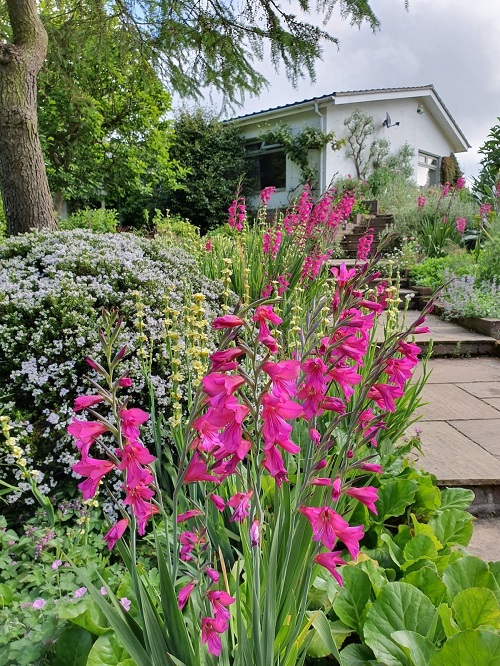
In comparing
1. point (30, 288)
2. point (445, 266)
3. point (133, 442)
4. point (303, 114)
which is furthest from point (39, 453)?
point (303, 114)

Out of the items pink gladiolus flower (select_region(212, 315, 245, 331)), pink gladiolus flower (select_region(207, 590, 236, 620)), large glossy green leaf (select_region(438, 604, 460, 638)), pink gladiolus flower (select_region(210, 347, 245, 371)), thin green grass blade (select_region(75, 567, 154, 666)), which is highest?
pink gladiolus flower (select_region(212, 315, 245, 331))

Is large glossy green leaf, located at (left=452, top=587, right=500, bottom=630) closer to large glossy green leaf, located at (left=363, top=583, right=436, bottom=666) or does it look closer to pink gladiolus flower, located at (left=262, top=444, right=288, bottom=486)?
large glossy green leaf, located at (left=363, top=583, right=436, bottom=666)

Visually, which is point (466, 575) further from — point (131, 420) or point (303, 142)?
point (303, 142)

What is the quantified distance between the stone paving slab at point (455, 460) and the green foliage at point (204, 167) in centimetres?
1357

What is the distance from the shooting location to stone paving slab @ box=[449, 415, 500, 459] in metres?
2.54

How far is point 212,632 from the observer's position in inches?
31.6

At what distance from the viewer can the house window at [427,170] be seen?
1733cm

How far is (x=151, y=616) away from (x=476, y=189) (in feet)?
54.0

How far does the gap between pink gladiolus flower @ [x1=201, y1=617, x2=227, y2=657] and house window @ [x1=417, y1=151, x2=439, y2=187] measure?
18304 mm

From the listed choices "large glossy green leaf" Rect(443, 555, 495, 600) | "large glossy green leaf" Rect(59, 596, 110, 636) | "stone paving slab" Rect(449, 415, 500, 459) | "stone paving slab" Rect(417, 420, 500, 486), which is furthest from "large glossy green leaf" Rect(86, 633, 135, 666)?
"stone paving slab" Rect(449, 415, 500, 459)

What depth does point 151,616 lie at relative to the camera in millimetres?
812

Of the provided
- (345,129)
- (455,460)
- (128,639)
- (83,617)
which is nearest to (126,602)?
(83,617)

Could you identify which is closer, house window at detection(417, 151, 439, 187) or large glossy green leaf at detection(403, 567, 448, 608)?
large glossy green leaf at detection(403, 567, 448, 608)

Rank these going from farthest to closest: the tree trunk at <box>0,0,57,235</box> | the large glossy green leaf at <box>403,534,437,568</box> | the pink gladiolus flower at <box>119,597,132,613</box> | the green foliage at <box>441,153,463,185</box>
→ the green foliage at <box>441,153,463,185</box>
the tree trunk at <box>0,0,57,235</box>
the large glossy green leaf at <box>403,534,437,568</box>
the pink gladiolus flower at <box>119,597,132,613</box>
